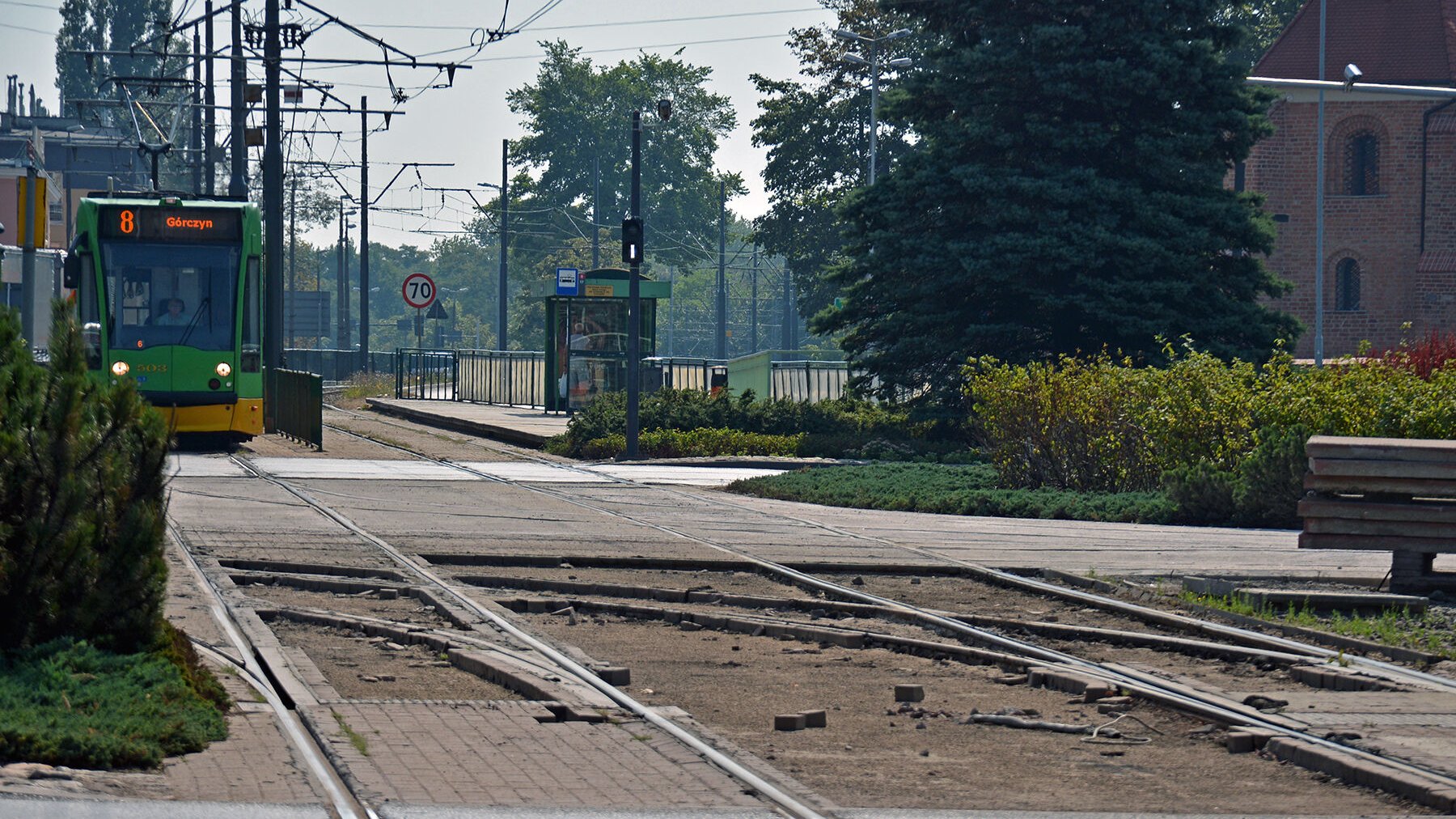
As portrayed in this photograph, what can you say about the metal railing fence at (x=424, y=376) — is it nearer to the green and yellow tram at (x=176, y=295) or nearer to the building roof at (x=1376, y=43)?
the green and yellow tram at (x=176, y=295)

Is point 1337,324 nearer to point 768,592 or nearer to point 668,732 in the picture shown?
point 768,592

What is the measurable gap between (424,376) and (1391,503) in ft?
132

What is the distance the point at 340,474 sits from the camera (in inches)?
849

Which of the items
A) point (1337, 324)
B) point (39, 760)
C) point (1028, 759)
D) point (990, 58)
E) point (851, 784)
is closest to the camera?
point (39, 760)

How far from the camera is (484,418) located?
119 ft

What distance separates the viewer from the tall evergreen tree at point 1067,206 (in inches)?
1061

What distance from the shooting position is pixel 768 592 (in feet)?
39.8

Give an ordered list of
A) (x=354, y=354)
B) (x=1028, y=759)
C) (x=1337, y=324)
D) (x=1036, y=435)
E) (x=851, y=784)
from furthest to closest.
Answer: (x=354, y=354) → (x=1337, y=324) → (x=1036, y=435) → (x=1028, y=759) → (x=851, y=784)

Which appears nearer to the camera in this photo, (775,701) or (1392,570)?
(775,701)

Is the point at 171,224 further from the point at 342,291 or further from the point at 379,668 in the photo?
the point at 342,291

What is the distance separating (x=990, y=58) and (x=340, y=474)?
12398 mm

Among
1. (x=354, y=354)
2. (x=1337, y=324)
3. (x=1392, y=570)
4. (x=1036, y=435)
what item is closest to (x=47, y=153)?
(x=354, y=354)

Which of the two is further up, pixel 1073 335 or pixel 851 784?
pixel 1073 335

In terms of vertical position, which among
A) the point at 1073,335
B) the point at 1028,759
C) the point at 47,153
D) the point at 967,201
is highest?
the point at 47,153
